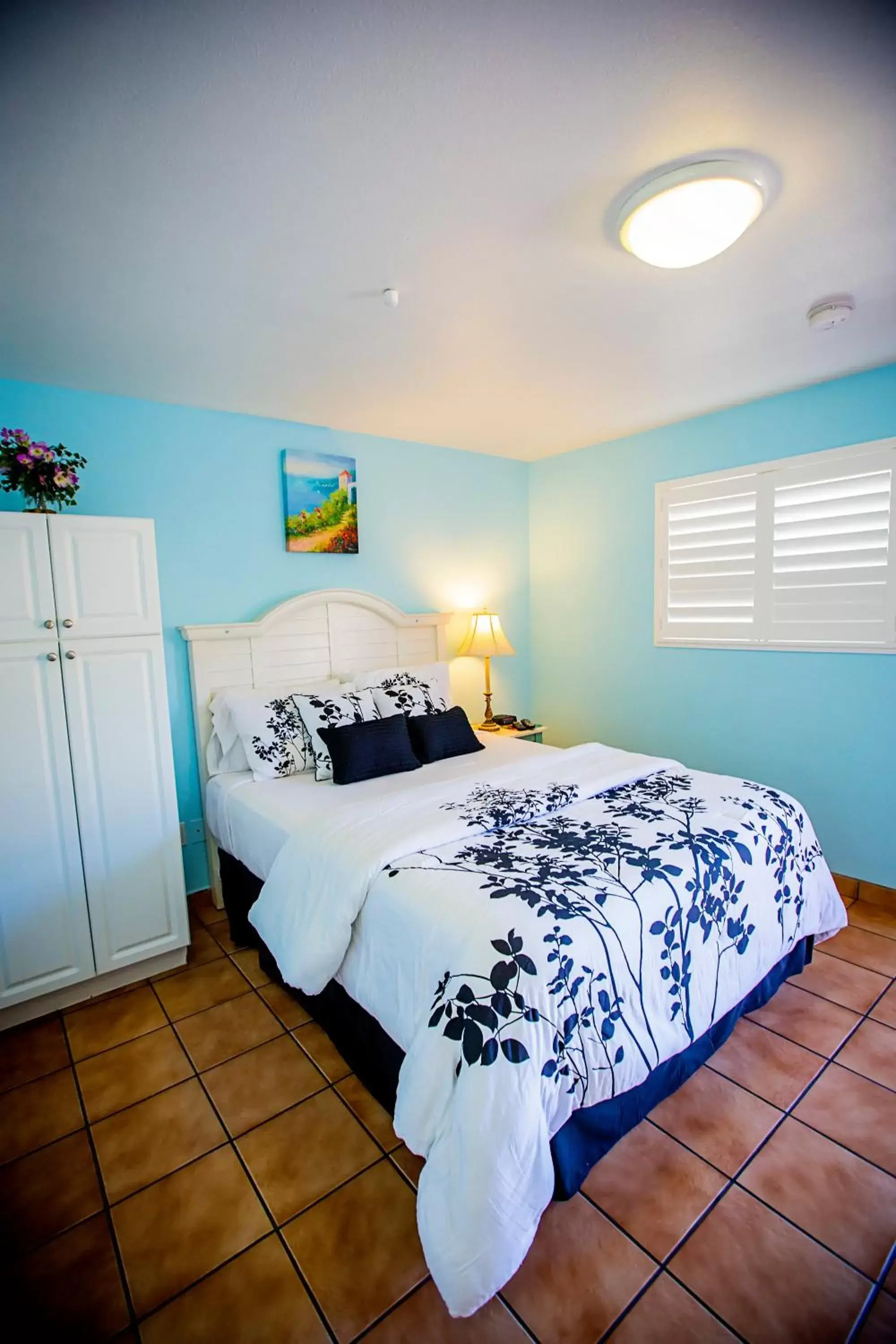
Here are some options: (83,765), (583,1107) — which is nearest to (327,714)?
(83,765)

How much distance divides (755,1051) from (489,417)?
302cm

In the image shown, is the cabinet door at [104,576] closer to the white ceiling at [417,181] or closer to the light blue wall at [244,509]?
the light blue wall at [244,509]

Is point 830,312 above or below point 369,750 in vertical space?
above

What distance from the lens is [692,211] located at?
4.75ft

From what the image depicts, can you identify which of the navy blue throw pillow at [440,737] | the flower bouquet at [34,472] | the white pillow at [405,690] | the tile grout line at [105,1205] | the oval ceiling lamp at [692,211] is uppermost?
the oval ceiling lamp at [692,211]

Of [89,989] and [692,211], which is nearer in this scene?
[692,211]

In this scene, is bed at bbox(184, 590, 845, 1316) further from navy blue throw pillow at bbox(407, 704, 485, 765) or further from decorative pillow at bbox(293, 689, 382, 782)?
navy blue throw pillow at bbox(407, 704, 485, 765)

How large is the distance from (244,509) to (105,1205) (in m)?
2.69

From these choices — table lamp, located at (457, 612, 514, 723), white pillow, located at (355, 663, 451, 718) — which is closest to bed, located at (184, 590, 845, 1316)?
white pillow, located at (355, 663, 451, 718)

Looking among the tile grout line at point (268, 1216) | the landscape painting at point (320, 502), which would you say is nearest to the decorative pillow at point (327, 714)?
the landscape painting at point (320, 502)

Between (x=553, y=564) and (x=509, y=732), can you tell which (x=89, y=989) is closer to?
(x=509, y=732)

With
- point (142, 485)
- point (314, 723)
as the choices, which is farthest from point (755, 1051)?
point (142, 485)

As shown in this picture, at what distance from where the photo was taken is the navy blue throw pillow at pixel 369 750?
265 cm

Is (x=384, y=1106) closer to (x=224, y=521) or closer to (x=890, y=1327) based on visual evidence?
(x=890, y=1327)
